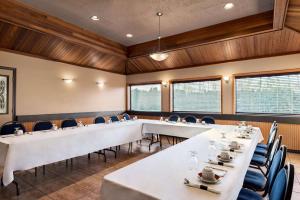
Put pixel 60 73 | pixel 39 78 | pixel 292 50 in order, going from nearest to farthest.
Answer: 1. pixel 292 50
2. pixel 39 78
3. pixel 60 73

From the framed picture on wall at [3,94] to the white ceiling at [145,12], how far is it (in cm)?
203

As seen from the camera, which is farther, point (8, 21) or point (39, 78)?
point (39, 78)

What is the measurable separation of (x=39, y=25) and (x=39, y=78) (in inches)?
64.8

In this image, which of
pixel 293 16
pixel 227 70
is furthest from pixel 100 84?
pixel 293 16

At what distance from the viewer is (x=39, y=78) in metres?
5.28

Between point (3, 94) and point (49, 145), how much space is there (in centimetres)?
266

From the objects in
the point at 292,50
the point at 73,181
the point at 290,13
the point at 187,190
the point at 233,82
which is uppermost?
the point at 290,13

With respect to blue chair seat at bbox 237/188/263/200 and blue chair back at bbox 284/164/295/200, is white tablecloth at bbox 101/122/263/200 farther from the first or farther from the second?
blue chair back at bbox 284/164/295/200

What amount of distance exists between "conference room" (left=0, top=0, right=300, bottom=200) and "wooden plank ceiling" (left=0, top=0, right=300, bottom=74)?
0.03 meters

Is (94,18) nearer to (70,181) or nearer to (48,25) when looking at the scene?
(48,25)

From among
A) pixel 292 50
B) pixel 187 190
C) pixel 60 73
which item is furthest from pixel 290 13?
pixel 60 73

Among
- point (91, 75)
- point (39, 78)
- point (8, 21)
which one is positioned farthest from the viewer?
point (91, 75)

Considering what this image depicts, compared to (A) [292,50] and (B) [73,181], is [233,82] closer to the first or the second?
(A) [292,50]

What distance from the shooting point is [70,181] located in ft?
10.5
